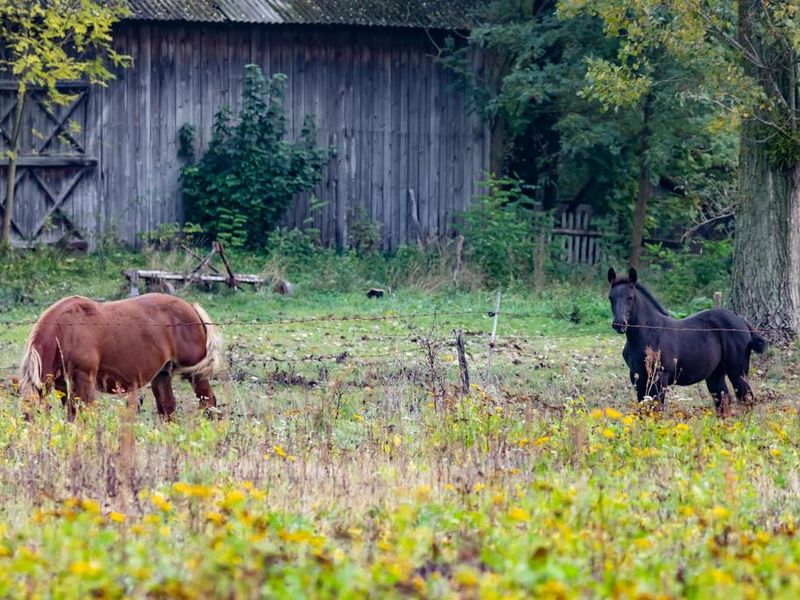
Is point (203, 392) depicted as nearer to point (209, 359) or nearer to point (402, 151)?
point (209, 359)

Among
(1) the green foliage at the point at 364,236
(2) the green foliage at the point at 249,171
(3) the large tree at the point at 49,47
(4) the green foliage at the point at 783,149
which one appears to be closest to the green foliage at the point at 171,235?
(2) the green foliage at the point at 249,171

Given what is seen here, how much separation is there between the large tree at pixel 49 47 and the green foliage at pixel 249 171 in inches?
96.4

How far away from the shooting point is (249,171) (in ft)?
81.5

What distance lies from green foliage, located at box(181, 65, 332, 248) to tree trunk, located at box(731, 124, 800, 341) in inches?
401

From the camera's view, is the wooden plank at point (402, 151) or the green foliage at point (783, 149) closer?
the green foliage at point (783, 149)

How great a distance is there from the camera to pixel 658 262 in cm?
2706

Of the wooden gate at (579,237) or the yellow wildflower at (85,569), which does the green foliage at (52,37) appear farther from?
the yellow wildflower at (85,569)

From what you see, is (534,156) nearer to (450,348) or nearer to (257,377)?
(450,348)

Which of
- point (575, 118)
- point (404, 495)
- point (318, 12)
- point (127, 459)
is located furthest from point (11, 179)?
point (404, 495)

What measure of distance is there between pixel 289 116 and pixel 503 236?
5201 millimetres

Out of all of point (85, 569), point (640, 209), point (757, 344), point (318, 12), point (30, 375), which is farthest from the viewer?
point (640, 209)

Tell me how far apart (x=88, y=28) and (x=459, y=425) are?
1655 centimetres

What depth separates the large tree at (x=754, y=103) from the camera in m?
16.7

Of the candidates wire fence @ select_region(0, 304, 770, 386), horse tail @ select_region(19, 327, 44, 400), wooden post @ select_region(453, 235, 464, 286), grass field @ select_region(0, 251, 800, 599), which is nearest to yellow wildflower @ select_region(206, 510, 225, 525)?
grass field @ select_region(0, 251, 800, 599)
